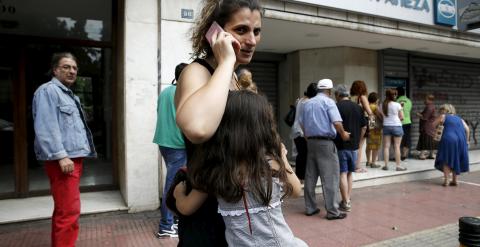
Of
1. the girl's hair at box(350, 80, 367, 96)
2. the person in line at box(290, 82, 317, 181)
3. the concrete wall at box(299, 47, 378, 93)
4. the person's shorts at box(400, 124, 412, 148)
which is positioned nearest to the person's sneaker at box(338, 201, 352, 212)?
the person in line at box(290, 82, 317, 181)

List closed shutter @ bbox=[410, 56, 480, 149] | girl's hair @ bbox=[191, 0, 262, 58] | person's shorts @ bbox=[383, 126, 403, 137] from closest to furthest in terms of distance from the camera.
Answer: girl's hair @ bbox=[191, 0, 262, 58], person's shorts @ bbox=[383, 126, 403, 137], closed shutter @ bbox=[410, 56, 480, 149]

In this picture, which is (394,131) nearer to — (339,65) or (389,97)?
(389,97)

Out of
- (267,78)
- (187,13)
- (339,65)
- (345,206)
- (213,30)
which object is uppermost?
(187,13)

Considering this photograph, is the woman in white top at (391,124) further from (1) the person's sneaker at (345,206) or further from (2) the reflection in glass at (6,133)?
(2) the reflection in glass at (6,133)

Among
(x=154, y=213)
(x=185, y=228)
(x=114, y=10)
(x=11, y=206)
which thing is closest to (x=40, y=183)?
(x=11, y=206)

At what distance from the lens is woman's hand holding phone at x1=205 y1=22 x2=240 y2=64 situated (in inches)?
50.8

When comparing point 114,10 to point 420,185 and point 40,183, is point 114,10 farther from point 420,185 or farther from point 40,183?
point 420,185

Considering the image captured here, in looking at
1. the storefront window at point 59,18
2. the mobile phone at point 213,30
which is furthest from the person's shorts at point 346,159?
the mobile phone at point 213,30

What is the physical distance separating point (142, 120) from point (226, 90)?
4.21 meters

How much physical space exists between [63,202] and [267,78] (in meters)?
7.40

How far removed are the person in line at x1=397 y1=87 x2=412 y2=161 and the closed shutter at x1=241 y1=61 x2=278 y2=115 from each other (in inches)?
126

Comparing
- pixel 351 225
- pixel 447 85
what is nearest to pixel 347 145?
pixel 351 225

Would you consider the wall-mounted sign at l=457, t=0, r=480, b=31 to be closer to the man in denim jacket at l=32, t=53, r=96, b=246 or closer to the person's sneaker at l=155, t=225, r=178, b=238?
the person's sneaker at l=155, t=225, r=178, b=238

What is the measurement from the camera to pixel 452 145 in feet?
24.1
